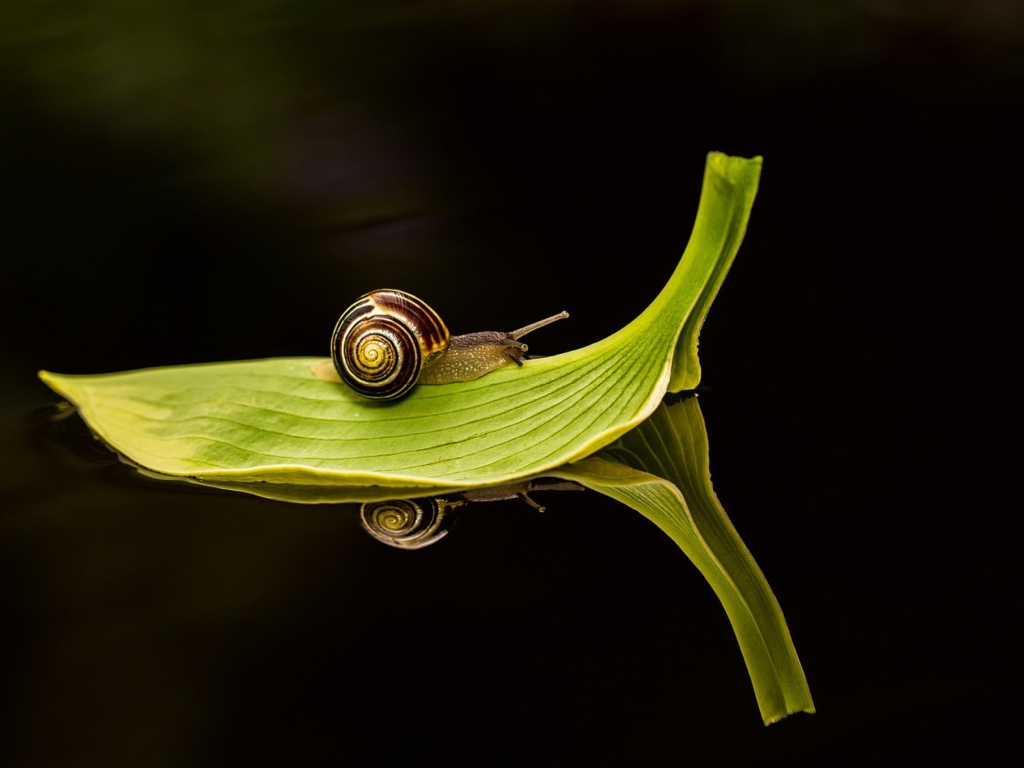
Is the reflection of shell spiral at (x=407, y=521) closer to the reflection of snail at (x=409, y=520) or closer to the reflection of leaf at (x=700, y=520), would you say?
the reflection of snail at (x=409, y=520)

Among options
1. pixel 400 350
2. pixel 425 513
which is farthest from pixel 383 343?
pixel 425 513

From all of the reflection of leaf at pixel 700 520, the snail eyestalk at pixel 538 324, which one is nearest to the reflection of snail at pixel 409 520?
the reflection of leaf at pixel 700 520

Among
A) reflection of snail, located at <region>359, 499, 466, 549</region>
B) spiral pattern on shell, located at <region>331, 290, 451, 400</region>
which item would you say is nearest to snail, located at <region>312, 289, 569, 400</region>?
spiral pattern on shell, located at <region>331, 290, 451, 400</region>

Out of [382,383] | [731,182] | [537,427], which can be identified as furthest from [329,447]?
[731,182]

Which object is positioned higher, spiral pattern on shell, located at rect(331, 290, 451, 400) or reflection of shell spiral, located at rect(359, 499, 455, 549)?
spiral pattern on shell, located at rect(331, 290, 451, 400)

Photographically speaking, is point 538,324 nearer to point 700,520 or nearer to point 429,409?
point 429,409

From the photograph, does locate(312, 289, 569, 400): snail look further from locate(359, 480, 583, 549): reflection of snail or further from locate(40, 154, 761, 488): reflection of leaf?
locate(359, 480, 583, 549): reflection of snail

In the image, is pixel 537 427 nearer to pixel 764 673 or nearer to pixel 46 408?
pixel 764 673

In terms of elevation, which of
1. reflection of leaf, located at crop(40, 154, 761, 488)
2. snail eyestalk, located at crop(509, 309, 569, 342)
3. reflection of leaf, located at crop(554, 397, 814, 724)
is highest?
snail eyestalk, located at crop(509, 309, 569, 342)
